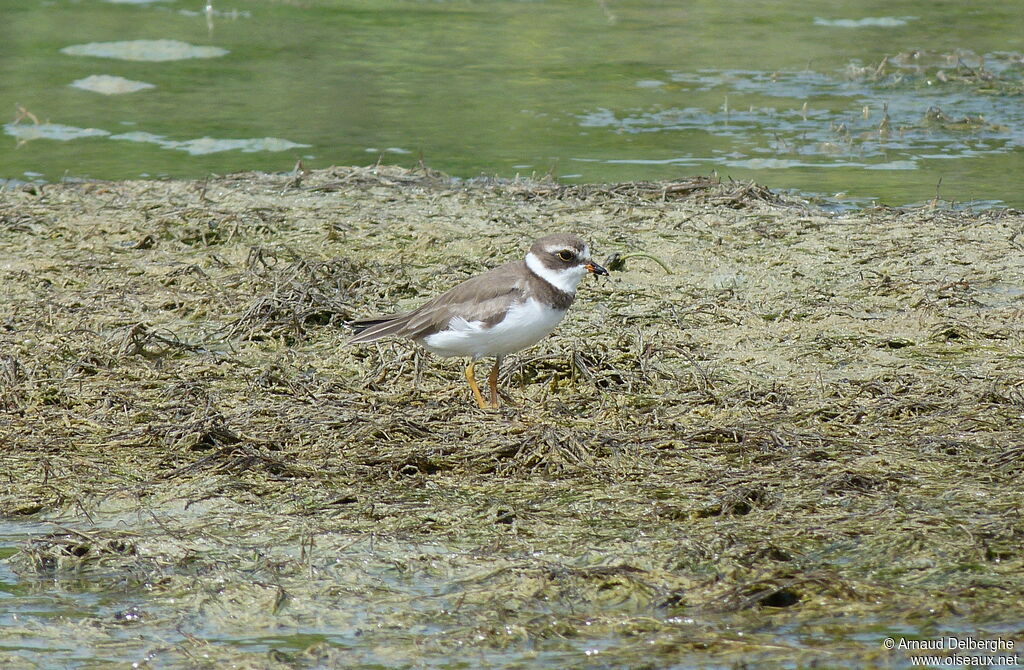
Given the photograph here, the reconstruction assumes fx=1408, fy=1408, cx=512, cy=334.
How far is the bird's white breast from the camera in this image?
7.14m

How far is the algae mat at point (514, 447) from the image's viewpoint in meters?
5.03

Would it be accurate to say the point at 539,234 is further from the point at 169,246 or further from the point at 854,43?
the point at 854,43

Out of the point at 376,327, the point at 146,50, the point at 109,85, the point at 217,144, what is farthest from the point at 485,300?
the point at 146,50

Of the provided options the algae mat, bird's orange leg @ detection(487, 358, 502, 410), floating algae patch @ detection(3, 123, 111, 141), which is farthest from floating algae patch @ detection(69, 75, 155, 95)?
bird's orange leg @ detection(487, 358, 502, 410)

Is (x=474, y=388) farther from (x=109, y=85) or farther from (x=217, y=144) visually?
(x=109, y=85)

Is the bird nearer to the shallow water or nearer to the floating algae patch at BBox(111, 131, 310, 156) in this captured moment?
the shallow water

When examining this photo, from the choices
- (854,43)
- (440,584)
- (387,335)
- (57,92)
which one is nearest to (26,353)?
(387,335)

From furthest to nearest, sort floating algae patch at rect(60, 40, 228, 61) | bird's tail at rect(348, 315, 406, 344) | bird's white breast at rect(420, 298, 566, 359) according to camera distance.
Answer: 1. floating algae patch at rect(60, 40, 228, 61)
2. bird's tail at rect(348, 315, 406, 344)
3. bird's white breast at rect(420, 298, 566, 359)

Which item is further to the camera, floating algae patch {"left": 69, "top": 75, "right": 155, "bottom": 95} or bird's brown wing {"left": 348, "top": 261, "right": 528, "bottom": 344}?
floating algae patch {"left": 69, "top": 75, "right": 155, "bottom": 95}

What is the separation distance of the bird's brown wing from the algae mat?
0.38 meters

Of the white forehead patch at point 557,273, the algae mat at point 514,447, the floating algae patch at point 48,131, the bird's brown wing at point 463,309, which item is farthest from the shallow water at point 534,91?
the bird's brown wing at point 463,309

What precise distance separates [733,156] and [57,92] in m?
7.91

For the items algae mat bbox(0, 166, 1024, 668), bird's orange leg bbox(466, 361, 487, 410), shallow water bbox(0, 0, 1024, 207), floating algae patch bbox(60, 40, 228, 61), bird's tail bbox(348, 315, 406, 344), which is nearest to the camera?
algae mat bbox(0, 166, 1024, 668)

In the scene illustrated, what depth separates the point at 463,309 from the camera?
726 centimetres
